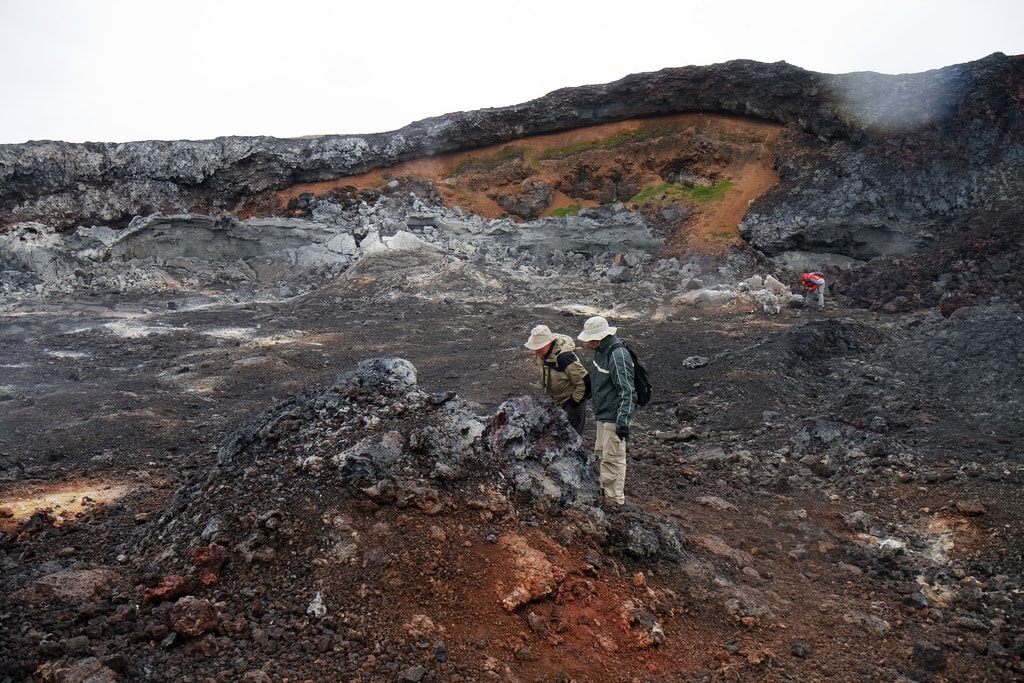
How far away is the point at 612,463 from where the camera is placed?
589 cm

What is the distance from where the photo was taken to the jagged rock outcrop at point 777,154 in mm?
19125

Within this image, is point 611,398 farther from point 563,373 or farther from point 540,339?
point 540,339

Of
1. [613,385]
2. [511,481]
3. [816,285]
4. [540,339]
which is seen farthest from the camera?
[816,285]

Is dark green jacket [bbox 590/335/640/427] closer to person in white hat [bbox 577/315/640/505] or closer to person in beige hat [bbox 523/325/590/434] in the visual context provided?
person in white hat [bbox 577/315/640/505]

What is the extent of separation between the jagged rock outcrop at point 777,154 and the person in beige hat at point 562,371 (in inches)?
599

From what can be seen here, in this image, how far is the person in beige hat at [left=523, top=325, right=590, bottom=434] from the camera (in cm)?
620

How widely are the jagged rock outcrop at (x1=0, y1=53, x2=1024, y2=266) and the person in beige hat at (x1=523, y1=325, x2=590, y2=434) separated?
49.9ft

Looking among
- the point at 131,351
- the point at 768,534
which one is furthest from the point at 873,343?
the point at 131,351

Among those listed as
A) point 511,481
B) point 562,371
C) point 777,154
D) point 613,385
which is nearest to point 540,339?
point 562,371

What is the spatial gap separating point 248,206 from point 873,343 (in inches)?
765

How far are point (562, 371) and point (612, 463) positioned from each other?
873mm

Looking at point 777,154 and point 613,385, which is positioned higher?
point 777,154

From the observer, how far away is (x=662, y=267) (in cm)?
1984

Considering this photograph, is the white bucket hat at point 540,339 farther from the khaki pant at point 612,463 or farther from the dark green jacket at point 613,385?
the khaki pant at point 612,463
